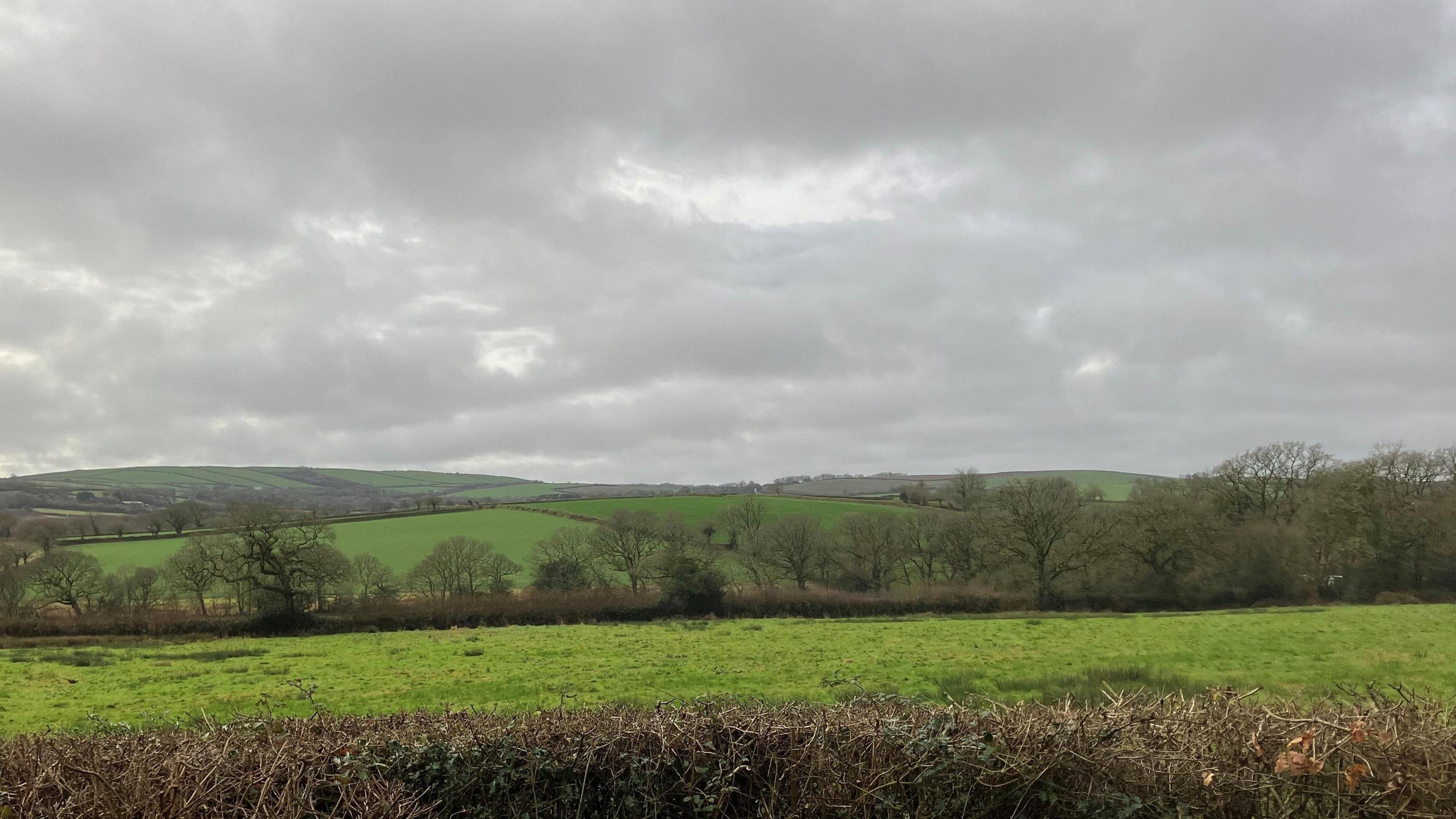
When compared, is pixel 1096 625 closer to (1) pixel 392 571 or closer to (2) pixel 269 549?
(2) pixel 269 549

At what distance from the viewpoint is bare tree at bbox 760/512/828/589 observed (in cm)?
6544

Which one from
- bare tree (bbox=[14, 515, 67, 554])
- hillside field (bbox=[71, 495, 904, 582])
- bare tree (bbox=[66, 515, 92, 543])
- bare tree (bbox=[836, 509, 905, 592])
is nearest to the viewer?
bare tree (bbox=[14, 515, 67, 554])

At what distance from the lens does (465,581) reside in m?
62.3

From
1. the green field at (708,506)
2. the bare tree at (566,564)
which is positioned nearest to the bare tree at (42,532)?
the bare tree at (566,564)

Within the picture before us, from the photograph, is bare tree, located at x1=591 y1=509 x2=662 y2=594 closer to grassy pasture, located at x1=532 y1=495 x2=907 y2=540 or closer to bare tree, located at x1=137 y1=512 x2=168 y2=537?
grassy pasture, located at x1=532 y1=495 x2=907 y2=540

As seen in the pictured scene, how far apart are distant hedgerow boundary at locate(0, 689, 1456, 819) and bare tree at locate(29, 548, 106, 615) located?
61364 millimetres

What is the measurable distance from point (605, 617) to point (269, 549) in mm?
22551

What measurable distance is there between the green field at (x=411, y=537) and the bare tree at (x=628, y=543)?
8.49 meters

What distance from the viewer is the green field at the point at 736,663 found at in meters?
21.8

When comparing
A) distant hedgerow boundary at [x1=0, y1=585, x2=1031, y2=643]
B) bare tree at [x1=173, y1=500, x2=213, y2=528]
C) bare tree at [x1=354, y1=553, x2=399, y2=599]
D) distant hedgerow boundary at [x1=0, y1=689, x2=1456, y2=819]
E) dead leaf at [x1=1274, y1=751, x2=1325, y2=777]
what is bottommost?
distant hedgerow boundary at [x1=0, y1=585, x2=1031, y2=643]

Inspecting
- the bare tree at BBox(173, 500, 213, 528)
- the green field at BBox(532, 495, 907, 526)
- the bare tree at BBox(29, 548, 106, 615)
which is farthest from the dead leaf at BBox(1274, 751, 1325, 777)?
the bare tree at BBox(173, 500, 213, 528)

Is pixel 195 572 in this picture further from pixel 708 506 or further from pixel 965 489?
pixel 965 489

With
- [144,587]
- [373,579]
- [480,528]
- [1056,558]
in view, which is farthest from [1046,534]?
[144,587]

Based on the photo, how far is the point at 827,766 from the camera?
601cm
